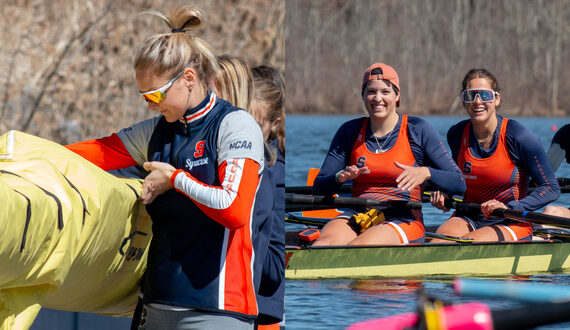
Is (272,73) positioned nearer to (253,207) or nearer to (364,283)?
(253,207)

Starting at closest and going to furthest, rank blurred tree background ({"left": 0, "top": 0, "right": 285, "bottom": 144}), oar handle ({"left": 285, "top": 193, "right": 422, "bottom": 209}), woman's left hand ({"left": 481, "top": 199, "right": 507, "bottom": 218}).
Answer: oar handle ({"left": 285, "top": 193, "right": 422, "bottom": 209})
woman's left hand ({"left": 481, "top": 199, "right": 507, "bottom": 218})
blurred tree background ({"left": 0, "top": 0, "right": 285, "bottom": 144})

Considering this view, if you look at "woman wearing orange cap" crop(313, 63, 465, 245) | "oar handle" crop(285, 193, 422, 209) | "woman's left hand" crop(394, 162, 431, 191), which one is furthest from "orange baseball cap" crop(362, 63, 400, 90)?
"oar handle" crop(285, 193, 422, 209)

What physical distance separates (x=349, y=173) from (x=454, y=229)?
908mm

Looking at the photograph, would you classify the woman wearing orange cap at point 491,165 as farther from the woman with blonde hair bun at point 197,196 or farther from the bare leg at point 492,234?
the woman with blonde hair bun at point 197,196

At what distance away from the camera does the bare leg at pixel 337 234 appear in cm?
303

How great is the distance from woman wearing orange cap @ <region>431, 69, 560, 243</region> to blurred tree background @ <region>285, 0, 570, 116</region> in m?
0.07

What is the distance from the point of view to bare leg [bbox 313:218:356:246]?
119 inches

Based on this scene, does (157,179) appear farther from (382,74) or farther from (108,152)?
(382,74)

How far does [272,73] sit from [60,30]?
511cm

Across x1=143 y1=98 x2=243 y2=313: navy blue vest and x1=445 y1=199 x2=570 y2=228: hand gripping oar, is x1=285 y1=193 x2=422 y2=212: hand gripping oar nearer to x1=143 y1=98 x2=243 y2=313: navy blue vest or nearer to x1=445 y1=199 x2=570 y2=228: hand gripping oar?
x1=445 y1=199 x2=570 y2=228: hand gripping oar

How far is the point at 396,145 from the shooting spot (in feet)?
8.61

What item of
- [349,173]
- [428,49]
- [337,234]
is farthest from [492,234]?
[349,173]

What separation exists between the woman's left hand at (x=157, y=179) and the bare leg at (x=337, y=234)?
1510 mm

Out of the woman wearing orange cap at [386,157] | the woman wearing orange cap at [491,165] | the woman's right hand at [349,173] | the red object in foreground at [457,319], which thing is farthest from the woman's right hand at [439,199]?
the red object in foreground at [457,319]
